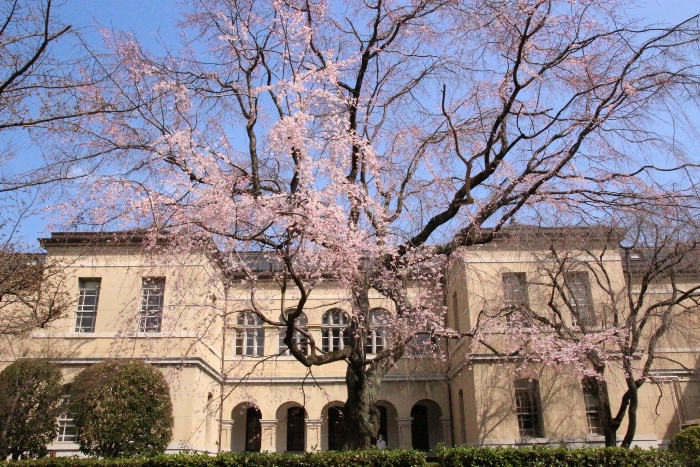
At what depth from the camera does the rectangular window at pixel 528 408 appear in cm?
1795

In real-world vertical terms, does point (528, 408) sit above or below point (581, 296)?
below

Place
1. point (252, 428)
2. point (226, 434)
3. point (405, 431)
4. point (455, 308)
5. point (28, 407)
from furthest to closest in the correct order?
point (252, 428), point (405, 431), point (226, 434), point (455, 308), point (28, 407)

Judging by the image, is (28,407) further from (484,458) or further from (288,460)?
(484,458)

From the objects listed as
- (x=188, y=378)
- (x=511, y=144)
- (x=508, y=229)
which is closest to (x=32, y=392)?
(x=188, y=378)

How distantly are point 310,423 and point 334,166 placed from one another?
1435 centimetres

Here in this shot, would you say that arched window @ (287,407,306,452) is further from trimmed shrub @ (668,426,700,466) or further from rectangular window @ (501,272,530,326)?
trimmed shrub @ (668,426,700,466)

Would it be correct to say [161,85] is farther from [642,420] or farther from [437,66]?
[642,420]

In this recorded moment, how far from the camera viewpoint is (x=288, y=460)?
33.3ft

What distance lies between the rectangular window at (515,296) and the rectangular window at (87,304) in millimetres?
12627

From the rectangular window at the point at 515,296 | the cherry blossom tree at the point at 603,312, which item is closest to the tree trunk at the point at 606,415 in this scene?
the cherry blossom tree at the point at 603,312

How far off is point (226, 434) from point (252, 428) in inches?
90.6

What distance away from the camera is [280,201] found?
9.03 metres

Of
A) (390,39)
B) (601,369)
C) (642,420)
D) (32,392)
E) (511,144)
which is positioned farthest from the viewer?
(642,420)

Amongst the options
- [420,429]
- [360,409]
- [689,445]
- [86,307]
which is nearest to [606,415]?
[689,445]
